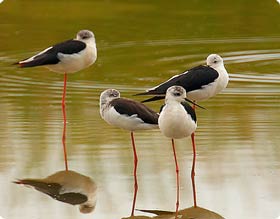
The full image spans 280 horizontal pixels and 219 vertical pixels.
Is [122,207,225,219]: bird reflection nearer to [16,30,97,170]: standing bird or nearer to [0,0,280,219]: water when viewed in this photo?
[0,0,280,219]: water

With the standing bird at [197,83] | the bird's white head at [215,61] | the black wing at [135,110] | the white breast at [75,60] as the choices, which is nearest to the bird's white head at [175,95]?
the black wing at [135,110]

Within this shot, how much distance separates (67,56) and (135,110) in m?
1.89

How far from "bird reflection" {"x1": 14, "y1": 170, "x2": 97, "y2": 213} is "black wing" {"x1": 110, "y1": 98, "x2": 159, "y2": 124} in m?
0.66

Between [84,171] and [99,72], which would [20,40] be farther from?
[84,171]

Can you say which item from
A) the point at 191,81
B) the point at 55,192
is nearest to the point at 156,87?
the point at 191,81

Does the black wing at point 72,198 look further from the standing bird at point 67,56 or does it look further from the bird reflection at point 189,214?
the standing bird at point 67,56

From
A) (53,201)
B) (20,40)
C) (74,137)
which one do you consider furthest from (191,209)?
(20,40)

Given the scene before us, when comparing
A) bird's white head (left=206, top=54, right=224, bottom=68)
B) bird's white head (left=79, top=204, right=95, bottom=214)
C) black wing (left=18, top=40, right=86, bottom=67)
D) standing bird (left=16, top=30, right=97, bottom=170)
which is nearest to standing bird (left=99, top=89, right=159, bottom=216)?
bird's white head (left=79, top=204, right=95, bottom=214)

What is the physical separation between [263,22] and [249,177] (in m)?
9.05

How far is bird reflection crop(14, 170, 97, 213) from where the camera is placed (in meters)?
6.95

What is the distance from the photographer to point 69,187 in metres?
7.30

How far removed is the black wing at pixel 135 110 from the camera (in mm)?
7645

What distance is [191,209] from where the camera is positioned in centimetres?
680

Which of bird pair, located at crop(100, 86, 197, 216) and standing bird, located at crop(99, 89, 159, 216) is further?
standing bird, located at crop(99, 89, 159, 216)
